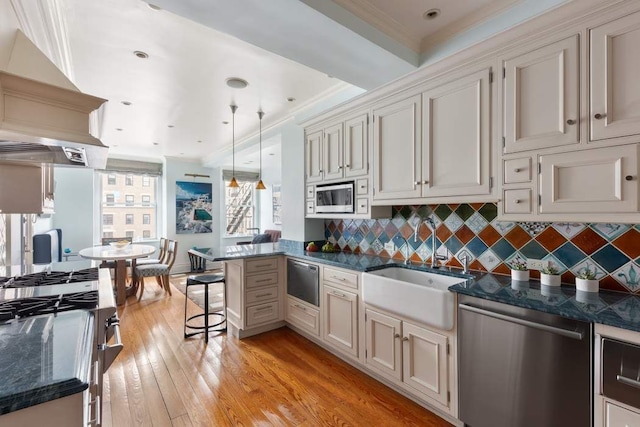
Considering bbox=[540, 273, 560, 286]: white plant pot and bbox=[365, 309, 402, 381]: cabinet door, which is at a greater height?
bbox=[540, 273, 560, 286]: white plant pot

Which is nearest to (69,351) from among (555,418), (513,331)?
(513,331)

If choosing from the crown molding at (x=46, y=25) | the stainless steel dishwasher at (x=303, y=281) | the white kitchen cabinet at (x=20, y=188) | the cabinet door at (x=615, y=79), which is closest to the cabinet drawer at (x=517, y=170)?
the cabinet door at (x=615, y=79)

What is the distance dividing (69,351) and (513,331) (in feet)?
6.18

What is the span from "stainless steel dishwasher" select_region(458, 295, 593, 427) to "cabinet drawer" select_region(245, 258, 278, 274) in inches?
79.2

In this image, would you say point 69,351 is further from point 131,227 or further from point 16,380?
point 131,227

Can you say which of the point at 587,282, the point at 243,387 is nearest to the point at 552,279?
the point at 587,282

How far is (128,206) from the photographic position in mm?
6289

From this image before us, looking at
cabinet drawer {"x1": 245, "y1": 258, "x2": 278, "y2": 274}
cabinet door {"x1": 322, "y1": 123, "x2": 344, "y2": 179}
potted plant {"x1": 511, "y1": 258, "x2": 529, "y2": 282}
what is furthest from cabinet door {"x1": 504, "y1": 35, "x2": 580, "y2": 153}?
cabinet drawer {"x1": 245, "y1": 258, "x2": 278, "y2": 274}

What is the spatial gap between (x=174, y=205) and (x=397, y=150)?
17.9ft

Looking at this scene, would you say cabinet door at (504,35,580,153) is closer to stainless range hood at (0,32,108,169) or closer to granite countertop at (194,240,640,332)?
granite countertop at (194,240,640,332)

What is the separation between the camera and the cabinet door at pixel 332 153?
10.0ft

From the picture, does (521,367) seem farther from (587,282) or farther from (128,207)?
(128,207)

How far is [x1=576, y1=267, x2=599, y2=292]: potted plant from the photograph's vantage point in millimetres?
1631

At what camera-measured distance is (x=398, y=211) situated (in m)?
2.85
